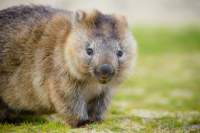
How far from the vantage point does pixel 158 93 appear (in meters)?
20.4

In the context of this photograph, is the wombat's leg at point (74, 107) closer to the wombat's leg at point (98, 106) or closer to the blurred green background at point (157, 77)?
the blurred green background at point (157, 77)

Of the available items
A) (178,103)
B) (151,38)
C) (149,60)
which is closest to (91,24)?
(178,103)

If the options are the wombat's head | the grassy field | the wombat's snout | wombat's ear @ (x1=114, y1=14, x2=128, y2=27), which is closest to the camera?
the wombat's snout

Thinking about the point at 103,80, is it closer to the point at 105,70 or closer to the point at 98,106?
the point at 105,70

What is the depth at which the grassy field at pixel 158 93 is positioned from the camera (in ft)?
35.6

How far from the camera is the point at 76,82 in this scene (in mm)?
10469

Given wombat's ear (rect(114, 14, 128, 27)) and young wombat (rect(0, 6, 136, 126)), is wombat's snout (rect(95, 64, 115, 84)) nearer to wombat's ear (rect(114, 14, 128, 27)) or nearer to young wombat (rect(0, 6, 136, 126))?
young wombat (rect(0, 6, 136, 126))

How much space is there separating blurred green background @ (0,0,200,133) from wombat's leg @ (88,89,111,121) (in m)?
0.19

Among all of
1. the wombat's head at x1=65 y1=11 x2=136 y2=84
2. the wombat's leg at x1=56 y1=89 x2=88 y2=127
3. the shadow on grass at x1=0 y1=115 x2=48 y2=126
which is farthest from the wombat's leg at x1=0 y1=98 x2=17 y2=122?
the wombat's head at x1=65 y1=11 x2=136 y2=84

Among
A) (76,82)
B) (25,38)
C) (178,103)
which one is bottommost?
(178,103)

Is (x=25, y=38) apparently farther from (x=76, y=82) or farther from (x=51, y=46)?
(x=76, y=82)

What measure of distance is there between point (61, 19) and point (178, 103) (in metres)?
7.27

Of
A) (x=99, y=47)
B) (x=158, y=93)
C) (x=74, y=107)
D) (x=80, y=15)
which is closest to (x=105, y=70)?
(x=99, y=47)

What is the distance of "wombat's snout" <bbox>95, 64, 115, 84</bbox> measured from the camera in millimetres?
9703
